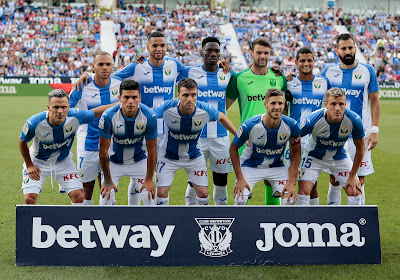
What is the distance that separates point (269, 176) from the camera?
6.14m

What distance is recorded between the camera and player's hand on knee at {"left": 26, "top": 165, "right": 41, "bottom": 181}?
588 cm

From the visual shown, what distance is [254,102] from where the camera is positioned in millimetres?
6695

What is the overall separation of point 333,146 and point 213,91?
1638mm

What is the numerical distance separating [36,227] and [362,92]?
4.16m

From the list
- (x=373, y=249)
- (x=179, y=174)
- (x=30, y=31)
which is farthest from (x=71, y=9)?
(x=373, y=249)

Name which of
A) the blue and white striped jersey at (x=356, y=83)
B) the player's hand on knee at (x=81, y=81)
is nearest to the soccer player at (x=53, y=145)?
the player's hand on knee at (x=81, y=81)

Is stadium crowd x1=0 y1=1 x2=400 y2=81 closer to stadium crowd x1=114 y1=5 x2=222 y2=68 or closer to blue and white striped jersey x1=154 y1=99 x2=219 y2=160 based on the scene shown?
stadium crowd x1=114 y1=5 x2=222 y2=68

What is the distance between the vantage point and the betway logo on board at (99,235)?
16.4ft

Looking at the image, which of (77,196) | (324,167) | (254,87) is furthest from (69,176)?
(324,167)

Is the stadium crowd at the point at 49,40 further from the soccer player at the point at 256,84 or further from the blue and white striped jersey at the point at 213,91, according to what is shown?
the soccer player at the point at 256,84

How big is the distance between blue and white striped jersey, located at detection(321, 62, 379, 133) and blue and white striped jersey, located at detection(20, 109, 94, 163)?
303 centimetres

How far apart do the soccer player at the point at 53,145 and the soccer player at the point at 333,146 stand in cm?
239

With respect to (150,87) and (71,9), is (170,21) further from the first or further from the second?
(150,87)

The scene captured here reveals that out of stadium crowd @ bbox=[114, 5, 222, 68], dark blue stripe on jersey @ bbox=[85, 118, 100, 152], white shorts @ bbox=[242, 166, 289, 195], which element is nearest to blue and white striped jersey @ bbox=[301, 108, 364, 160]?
white shorts @ bbox=[242, 166, 289, 195]
